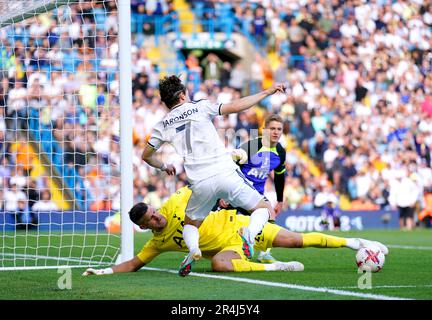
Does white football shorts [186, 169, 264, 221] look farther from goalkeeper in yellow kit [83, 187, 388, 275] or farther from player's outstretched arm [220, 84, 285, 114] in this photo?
player's outstretched arm [220, 84, 285, 114]

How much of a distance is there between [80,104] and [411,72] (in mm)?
12492

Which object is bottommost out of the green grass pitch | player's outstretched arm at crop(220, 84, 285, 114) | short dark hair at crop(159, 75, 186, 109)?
the green grass pitch

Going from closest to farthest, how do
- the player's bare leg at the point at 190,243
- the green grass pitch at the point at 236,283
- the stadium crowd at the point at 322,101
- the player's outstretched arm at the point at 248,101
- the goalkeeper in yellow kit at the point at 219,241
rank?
the green grass pitch at the point at 236,283 < the player's outstretched arm at the point at 248,101 < the player's bare leg at the point at 190,243 < the goalkeeper in yellow kit at the point at 219,241 < the stadium crowd at the point at 322,101

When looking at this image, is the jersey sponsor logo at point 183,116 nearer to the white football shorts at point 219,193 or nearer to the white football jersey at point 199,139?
the white football jersey at point 199,139

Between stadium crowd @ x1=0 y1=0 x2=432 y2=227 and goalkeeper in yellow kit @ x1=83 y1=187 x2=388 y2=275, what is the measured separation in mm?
8144

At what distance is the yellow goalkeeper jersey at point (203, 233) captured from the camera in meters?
9.40

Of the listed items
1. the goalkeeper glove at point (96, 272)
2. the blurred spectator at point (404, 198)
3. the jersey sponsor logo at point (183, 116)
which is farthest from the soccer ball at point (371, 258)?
the blurred spectator at point (404, 198)

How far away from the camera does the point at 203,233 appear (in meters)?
9.64

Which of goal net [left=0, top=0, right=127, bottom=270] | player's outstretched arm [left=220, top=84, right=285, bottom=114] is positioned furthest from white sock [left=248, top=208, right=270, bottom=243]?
goal net [left=0, top=0, right=127, bottom=270]

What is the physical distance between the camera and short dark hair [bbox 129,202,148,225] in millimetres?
8805

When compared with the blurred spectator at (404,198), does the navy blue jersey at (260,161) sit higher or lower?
higher
